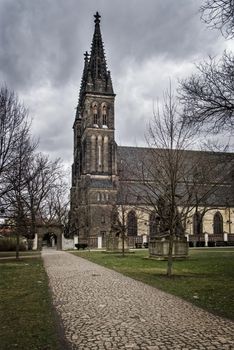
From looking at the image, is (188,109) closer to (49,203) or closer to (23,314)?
(23,314)

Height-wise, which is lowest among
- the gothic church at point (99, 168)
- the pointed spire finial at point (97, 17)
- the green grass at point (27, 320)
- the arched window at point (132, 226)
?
the green grass at point (27, 320)

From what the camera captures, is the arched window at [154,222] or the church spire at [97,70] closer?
the arched window at [154,222]

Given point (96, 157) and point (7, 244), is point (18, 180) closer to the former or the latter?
point (7, 244)

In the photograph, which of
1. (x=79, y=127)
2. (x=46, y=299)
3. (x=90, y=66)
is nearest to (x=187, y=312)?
(x=46, y=299)

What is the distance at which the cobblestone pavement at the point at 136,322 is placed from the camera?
5.73 meters

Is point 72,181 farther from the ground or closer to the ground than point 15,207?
farther from the ground

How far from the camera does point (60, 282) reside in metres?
13.3

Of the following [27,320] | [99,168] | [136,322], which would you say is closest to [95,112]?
[99,168]

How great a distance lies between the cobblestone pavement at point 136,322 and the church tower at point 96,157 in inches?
1947

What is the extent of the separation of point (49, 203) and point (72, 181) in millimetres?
22280

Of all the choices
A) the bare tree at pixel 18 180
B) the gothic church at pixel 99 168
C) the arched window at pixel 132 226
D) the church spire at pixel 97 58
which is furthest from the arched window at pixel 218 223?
the bare tree at pixel 18 180

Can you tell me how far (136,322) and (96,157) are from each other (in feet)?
191

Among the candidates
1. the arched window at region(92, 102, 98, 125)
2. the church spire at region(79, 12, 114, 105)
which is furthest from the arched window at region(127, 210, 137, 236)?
the church spire at region(79, 12, 114, 105)

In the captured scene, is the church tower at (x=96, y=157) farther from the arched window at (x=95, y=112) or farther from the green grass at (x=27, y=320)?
the green grass at (x=27, y=320)
